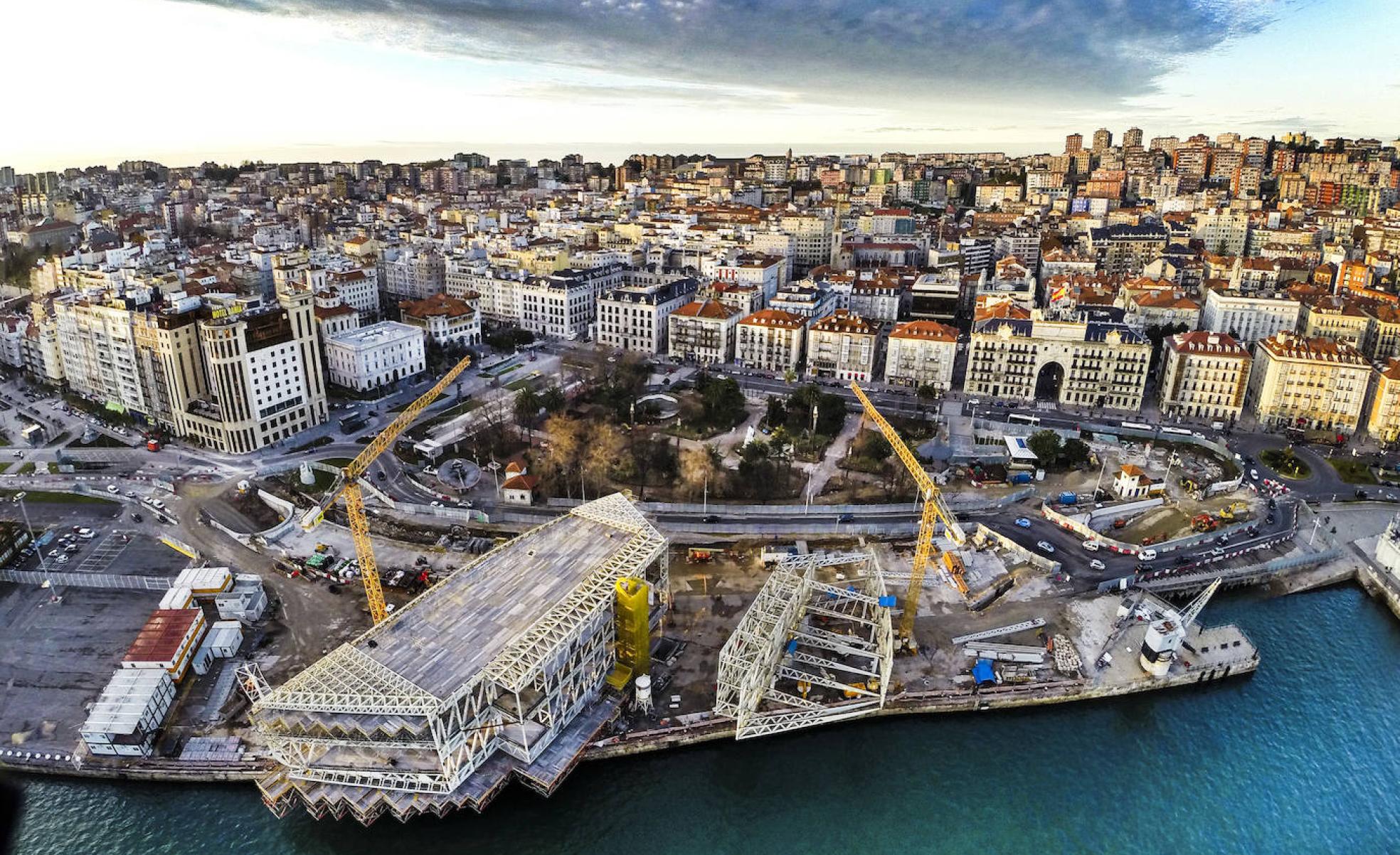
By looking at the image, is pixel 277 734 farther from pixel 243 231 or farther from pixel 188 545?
pixel 243 231

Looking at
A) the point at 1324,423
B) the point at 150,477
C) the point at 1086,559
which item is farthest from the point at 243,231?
the point at 1324,423

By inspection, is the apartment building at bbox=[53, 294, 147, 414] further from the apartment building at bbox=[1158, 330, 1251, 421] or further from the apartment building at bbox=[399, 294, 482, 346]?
the apartment building at bbox=[1158, 330, 1251, 421]

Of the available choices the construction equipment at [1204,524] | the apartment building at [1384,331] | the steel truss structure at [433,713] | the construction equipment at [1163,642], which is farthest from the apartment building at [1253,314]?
the steel truss structure at [433,713]

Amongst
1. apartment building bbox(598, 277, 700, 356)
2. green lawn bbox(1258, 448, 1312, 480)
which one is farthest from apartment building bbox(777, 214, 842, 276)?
green lawn bbox(1258, 448, 1312, 480)

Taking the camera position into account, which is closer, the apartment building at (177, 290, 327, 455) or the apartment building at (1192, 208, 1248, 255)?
the apartment building at (177, 290, 327, 455)

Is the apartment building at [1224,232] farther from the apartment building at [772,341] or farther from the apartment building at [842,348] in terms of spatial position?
the apartment building at [772,341]

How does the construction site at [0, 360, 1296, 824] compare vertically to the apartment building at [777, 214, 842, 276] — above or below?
below
